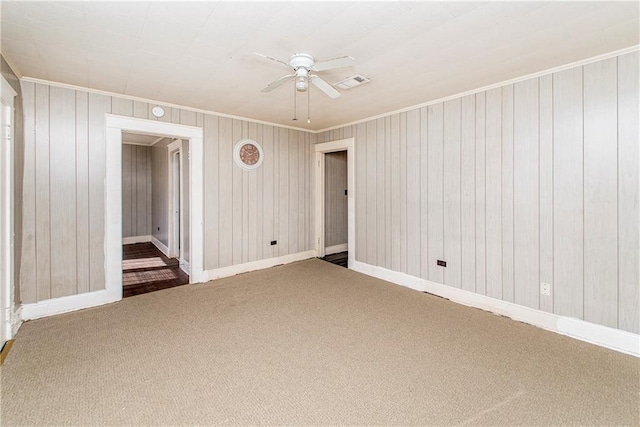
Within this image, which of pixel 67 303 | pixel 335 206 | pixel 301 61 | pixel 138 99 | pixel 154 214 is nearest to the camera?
pixel 301 61

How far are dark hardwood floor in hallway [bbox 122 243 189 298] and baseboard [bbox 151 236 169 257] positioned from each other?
74 mm

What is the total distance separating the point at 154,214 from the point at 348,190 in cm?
514

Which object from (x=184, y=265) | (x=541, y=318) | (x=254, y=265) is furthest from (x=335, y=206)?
(x=541, y=318)

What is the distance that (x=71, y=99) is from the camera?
324cm

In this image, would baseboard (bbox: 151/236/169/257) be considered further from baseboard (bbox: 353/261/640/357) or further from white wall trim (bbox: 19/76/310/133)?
baseboard (bbox: 353/261/640/357)

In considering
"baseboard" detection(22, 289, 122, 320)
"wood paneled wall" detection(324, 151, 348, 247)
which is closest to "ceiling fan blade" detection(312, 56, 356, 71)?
"baseboard" detection(22, 289, 122, 320)

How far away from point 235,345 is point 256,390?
656 millimetres

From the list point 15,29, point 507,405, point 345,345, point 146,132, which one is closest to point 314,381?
point 345,345

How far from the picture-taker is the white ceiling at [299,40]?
1.89m

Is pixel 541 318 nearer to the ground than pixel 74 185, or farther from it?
nearer to the ground

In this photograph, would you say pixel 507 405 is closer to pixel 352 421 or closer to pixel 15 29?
pixel 352 421

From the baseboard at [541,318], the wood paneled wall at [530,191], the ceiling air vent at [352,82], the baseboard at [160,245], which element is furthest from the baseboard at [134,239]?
the ceiling air vent at [352,82]

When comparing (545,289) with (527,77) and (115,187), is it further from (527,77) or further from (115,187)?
(115,187)

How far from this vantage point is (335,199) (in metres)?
6.19
